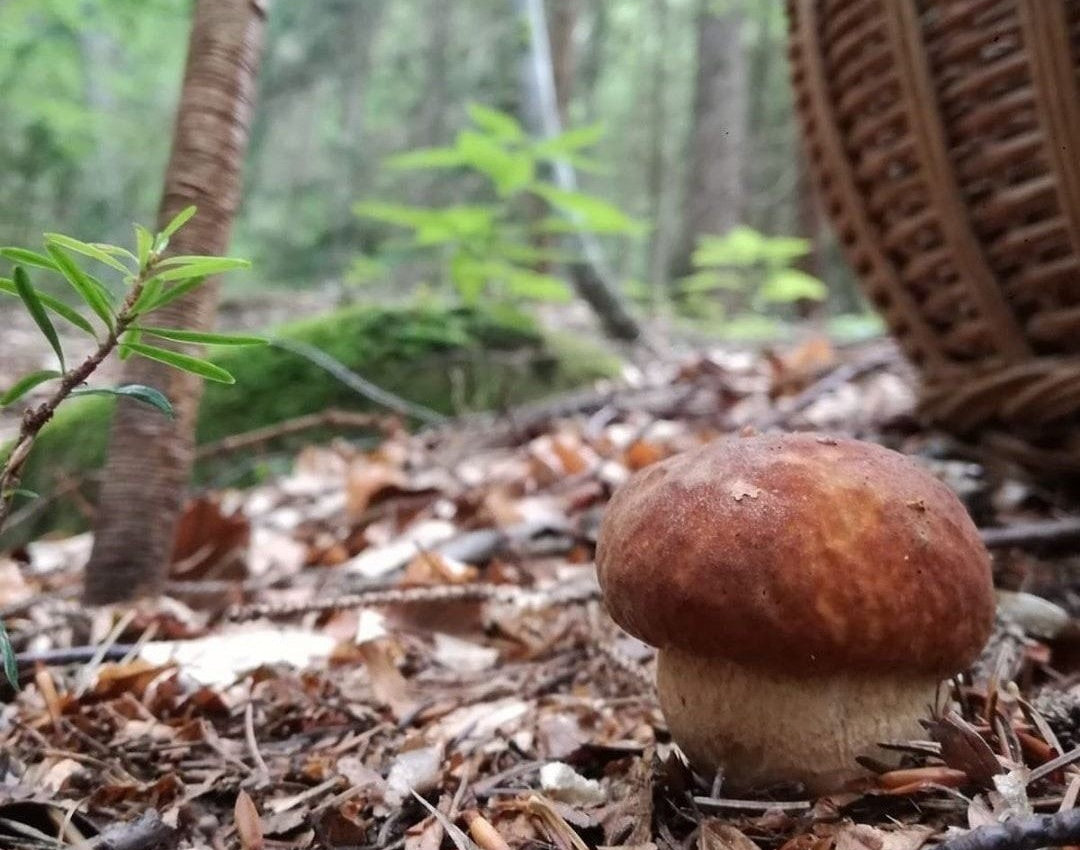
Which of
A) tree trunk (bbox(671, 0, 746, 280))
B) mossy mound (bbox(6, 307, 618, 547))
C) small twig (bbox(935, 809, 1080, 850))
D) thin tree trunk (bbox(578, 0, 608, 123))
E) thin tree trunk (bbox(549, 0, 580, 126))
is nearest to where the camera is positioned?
small twig (bbox(935, 809, 1080, 850))

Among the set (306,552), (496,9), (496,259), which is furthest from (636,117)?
(306,552)

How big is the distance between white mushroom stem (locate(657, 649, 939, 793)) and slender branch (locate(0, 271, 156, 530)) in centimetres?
72

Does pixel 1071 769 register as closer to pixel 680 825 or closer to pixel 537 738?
pixel 680 825

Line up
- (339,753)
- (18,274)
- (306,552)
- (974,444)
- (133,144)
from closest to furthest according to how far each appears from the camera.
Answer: (18,274), (339,753), (974,444), (306,552), (133,144)

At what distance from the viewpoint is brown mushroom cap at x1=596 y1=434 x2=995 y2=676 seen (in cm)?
93

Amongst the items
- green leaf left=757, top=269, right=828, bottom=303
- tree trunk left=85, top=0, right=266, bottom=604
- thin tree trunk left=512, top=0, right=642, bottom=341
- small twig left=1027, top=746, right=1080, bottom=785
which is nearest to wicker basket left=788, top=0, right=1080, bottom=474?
small twig left=1027, top=746, right=1080, bottom=785

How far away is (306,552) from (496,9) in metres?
9.83

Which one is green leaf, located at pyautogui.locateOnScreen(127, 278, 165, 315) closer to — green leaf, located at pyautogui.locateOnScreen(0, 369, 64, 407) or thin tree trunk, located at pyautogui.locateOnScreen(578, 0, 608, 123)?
green leaf, located at pyautogui.locateOnScreen(0, 369, 64, 407)

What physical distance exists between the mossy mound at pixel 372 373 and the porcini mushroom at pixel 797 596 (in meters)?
2.45

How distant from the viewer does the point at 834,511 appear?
96 centimetres

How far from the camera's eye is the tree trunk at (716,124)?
912cm

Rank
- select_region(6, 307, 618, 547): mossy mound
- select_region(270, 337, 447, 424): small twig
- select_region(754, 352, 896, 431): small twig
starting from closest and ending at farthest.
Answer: select_region(754, 352, 896, 431): small twig, select_region(270, 337, 447, 424): small twig, select_region(6, 307, 618, 547): mossy mound

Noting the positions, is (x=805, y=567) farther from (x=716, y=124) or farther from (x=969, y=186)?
A: (x=716, y=124)

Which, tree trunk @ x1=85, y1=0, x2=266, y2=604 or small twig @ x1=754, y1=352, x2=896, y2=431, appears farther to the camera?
small twig @ x1=754, y1=352, x2=896, y2=431
